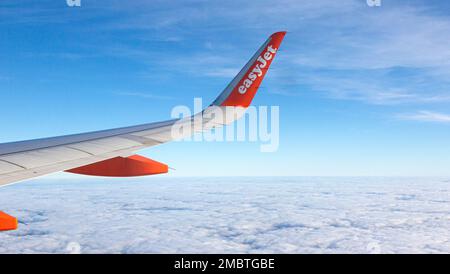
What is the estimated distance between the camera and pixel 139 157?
278 inches

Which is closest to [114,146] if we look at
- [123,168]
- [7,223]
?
[123,168]

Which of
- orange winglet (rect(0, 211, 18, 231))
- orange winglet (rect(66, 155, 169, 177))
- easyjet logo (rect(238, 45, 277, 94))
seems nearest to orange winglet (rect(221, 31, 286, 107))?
easyjet logo (rect(238, 45, 277, 94))

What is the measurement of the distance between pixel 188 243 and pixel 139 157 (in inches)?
4077

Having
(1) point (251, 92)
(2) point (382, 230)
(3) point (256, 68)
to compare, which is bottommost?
(2) point (382, 230)

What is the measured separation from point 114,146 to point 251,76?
15.3 feet

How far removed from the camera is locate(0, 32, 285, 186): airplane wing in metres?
4.03

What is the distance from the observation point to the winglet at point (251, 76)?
28.6 ft

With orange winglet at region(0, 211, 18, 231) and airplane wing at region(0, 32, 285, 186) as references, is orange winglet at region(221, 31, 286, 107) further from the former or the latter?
orange winglet at region(0, 211, 18, 231)

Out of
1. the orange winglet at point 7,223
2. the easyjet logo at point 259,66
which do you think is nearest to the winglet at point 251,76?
the easyjet logo at point 259,66

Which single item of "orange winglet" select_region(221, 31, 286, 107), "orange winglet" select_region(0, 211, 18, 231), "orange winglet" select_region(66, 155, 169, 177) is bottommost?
"orange winglet" select_region(0, 211, 18, 231)

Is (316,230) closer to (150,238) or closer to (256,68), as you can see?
(150,238)

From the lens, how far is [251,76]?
29.1 feet

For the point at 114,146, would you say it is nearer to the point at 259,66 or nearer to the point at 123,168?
the point at 123,168
